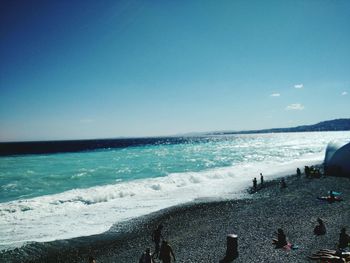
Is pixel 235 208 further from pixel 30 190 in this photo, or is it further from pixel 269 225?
pixel 30 190

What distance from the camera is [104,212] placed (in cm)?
2403

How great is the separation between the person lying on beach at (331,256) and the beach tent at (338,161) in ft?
78.2

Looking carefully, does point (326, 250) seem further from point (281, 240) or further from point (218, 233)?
point (218, 233)

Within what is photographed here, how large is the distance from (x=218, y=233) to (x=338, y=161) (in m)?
24.2

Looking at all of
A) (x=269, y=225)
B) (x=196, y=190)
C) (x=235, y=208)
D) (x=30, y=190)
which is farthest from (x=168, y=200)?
(x=30, y=190)

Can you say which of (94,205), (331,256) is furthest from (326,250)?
(94,205)

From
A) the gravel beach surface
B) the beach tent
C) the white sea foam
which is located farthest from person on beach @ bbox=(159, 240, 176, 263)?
the beach tent

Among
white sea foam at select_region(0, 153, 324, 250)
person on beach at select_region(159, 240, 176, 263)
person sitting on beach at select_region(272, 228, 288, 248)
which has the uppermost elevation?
person on beach at select_region(159, 240, 176, 263)

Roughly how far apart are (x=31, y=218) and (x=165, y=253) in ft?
53.6

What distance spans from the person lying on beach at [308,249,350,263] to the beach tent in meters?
23.8

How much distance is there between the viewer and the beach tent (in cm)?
3247

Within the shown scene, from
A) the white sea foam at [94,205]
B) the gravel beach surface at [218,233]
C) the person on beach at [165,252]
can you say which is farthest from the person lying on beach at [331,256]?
the white sea foam at [94,205]

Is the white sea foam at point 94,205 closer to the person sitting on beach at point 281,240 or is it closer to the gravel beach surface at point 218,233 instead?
the gravel beach surface at point 218,233

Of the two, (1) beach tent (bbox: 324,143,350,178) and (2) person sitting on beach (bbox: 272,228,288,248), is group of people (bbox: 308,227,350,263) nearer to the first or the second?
(2) person sitting on beach (bbox: 272,228,288,248)
